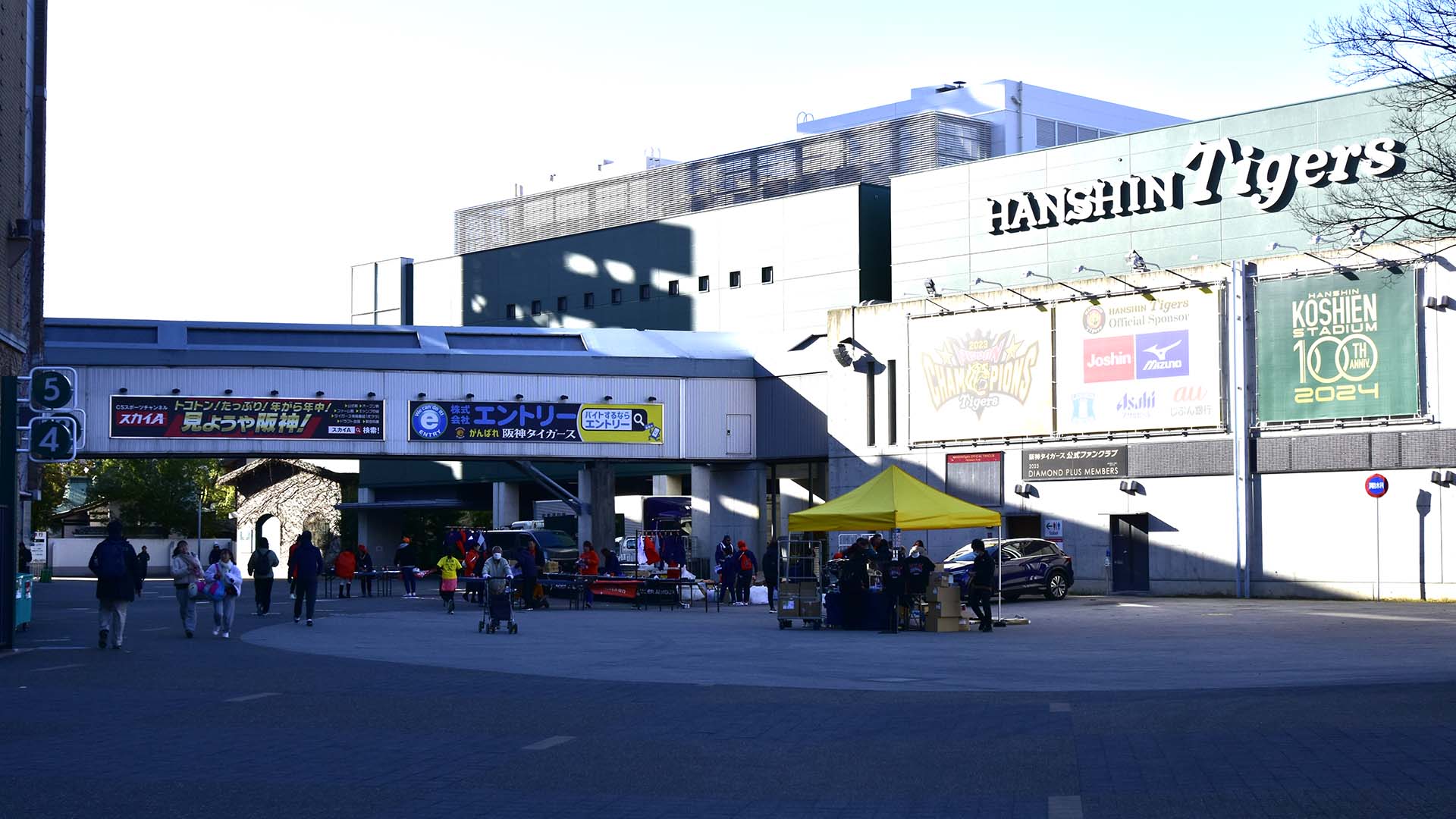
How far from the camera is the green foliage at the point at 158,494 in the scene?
8362cm

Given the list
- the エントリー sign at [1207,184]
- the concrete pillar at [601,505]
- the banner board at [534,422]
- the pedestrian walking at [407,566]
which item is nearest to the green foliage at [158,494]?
the concrete pillar at [601,505]

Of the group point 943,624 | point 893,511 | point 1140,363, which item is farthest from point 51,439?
point 1140,363

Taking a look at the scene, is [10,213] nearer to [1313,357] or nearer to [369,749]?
[369,749]

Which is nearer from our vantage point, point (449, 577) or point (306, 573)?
point (306, 573)

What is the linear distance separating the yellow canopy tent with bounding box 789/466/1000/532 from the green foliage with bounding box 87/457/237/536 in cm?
5900

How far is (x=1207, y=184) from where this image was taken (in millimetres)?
40250

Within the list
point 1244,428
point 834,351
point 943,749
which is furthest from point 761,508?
point 943,749

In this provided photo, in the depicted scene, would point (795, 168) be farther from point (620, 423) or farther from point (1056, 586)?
point (1056, 586)

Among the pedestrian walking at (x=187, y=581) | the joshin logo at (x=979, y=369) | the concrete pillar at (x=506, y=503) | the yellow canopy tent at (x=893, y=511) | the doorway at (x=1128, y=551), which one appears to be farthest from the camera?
the concrete pillar at (x=506, y=503)

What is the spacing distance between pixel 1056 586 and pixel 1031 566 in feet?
3.60

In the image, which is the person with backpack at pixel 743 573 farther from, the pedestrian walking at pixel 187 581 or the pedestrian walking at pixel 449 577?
the pedestrian walking at pixel 187 581

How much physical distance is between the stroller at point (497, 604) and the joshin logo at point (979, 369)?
18.4 metres

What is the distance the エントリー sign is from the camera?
37312 mm

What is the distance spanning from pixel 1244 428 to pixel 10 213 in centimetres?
2640
